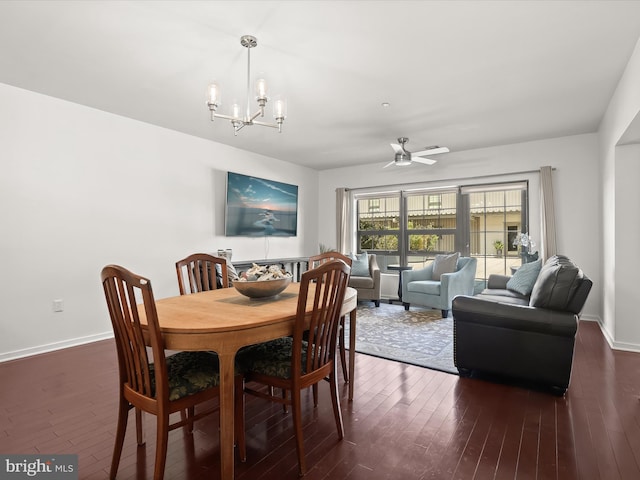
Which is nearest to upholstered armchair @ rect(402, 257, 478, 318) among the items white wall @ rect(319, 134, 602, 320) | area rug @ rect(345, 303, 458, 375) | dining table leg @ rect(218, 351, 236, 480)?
area rug @ rect(345, 303, 458, 375)

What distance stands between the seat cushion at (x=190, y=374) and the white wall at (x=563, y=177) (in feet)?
14.6

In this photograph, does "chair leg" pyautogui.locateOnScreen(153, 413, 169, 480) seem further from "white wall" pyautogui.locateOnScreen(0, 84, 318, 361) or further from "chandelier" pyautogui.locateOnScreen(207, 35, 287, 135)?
"white wall" pyautogui.locateOnScreen(0, 84, 318, 361)

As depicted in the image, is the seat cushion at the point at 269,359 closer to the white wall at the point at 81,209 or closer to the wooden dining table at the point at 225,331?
the wooden dining table at the point at 225,331

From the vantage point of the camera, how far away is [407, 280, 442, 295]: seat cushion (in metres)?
5.11

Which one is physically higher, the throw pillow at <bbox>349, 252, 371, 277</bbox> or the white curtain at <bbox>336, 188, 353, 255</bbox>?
the white curtain at <bbox>336, 188, 353, 255</bbox>

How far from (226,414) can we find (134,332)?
0.52 m

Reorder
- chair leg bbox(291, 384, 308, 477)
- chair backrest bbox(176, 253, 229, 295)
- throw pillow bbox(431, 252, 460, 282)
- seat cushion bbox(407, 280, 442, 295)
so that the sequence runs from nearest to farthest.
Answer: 1. chair leg bbox(291, 384, 308, 477)
2. chair backrest bbox(176, 253, 229, 295)
3. seat cushion bbox(407, 280, 442, 295)
4. throw pillow bbox(431, 252, 460, 282)

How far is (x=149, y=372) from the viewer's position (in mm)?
1614

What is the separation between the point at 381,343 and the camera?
3.77 m

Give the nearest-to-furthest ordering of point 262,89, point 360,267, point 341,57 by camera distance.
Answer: point 262,89
point 341,57
point 360,267

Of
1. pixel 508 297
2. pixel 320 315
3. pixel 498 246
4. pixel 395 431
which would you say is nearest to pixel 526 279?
pixel 508 297

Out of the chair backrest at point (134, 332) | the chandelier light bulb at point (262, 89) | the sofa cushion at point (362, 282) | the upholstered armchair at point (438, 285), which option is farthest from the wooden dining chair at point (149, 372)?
the sofa cushion at point (362, 282)

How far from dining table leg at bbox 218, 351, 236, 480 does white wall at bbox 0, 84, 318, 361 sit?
123 inches

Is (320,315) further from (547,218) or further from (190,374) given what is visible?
(547,218)
